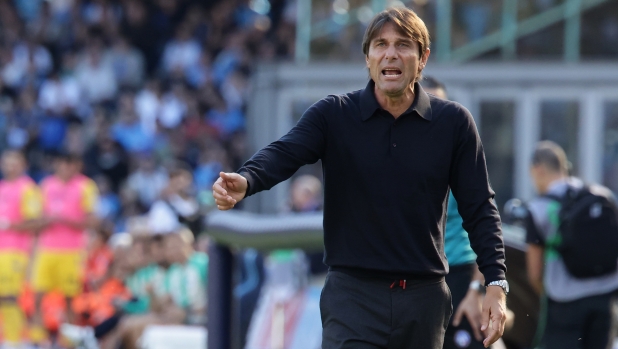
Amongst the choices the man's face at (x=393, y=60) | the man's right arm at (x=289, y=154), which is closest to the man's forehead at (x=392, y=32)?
the man's face at (x=393, y=60)

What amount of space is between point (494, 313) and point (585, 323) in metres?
2.88

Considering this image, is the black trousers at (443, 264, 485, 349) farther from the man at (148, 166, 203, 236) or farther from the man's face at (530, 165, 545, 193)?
the man at (148, 166, 203, 236)

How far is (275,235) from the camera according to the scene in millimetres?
8133

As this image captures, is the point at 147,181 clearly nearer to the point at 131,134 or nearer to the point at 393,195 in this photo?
the point at 131,134

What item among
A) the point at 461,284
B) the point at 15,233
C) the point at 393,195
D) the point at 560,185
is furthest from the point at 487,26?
the point at 393,195

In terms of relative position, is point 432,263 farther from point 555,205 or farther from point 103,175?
point 103,175

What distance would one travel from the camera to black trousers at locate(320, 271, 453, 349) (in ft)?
13.1

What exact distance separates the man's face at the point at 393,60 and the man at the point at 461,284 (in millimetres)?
1167

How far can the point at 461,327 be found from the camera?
5.30 metres

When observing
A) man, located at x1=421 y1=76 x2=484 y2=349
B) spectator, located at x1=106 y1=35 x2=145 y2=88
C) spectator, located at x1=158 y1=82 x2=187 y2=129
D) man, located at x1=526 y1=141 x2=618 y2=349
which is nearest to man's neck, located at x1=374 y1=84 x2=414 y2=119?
man, located at x1=421 y1=76 x2=484 y2=349

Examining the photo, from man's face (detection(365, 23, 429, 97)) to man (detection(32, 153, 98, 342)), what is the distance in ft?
28.0

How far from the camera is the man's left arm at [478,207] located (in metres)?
3.99

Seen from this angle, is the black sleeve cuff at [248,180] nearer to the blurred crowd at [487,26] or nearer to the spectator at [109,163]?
the blurred crowd at [487,26]

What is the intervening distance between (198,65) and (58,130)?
98.2 inches
